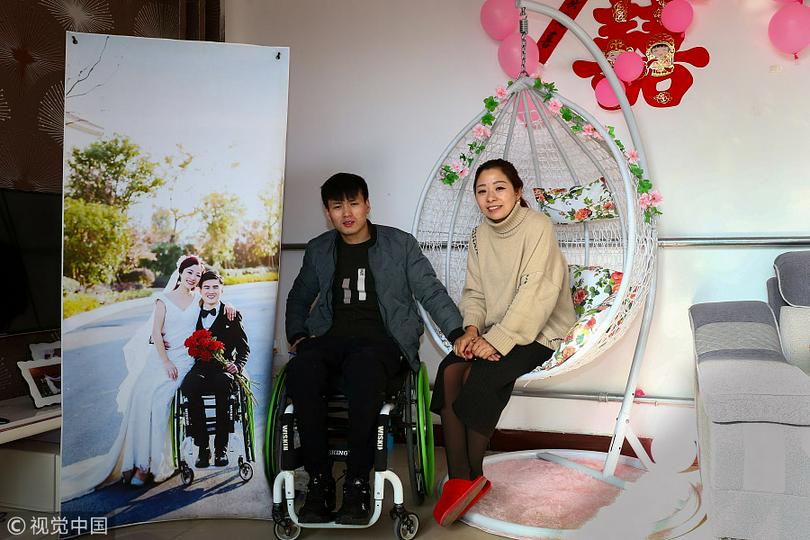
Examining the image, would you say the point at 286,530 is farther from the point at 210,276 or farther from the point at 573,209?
the point at 573,209

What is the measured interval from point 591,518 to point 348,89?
219 cm

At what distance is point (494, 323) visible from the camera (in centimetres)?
256

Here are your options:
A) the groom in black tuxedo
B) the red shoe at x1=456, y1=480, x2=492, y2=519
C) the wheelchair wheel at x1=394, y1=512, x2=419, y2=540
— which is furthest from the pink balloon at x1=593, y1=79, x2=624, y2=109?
the wheelchair wheel at x1=394, y1=512, x2=419, y2=540

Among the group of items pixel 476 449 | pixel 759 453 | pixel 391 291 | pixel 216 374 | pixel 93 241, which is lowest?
pixel 476 449

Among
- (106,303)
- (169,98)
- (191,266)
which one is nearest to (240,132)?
(169,98)

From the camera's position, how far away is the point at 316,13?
138 inches

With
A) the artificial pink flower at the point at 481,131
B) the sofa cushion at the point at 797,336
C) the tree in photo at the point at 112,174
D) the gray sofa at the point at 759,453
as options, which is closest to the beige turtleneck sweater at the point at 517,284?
the artificial pink flower at the point at 481,131

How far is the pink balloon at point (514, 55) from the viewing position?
2.90 meters

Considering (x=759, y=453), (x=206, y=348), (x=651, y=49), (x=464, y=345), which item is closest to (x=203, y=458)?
(x=206, y=348)

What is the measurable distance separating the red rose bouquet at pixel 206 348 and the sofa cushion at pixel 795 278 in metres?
1.86

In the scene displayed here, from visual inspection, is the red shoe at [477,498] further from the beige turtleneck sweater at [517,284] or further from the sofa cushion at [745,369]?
the sofa cushion at [745,369]

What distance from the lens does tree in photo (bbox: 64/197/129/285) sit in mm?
2191

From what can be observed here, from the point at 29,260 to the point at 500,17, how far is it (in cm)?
205

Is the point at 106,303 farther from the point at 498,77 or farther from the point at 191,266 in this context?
the point at 498,77
